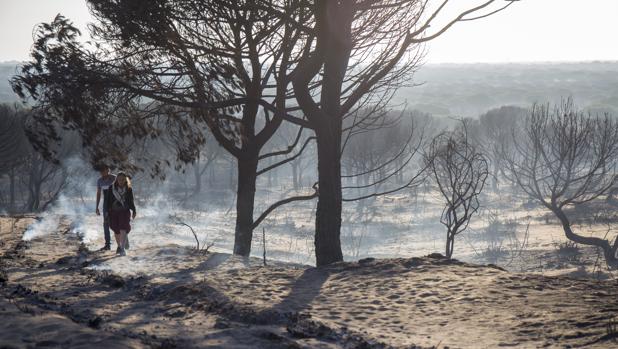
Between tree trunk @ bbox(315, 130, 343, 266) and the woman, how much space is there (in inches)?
150

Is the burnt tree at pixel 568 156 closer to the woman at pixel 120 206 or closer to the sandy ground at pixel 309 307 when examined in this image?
the sandy ground at pixel 309 307

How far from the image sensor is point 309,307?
19.4 ft

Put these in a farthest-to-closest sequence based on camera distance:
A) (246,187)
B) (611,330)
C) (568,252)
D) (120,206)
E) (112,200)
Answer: (568,252), (246,187), (112,200), (120,206), (611,330)

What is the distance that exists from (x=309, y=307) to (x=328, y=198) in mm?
3109

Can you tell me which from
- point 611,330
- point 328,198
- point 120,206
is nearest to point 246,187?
point 120,206

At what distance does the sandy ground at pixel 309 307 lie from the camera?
15.1 feet

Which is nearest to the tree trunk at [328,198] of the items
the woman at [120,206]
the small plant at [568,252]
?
the woman at [120,206]

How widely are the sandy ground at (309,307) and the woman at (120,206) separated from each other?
197 centimetres

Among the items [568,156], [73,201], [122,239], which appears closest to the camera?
[122,239]

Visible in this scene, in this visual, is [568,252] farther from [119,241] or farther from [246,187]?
[119,241]

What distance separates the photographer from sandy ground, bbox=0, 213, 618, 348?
15.1 ft

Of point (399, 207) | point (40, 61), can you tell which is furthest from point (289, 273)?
point (399, 207)

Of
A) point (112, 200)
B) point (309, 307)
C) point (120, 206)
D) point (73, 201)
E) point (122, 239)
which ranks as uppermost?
point (112, 200)

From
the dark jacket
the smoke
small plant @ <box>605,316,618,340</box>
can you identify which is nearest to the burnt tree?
the dark jacket
